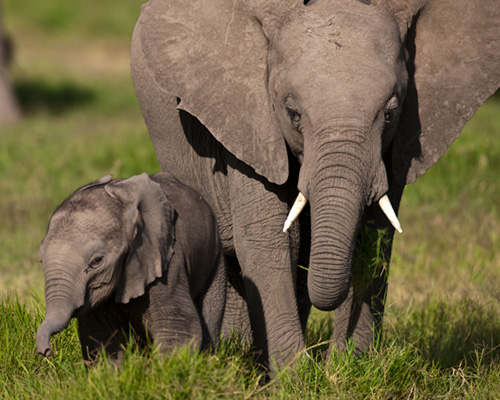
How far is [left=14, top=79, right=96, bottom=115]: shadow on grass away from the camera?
57.7ft

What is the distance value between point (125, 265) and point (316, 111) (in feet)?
3.27

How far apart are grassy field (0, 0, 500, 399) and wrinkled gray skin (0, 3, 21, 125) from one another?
0.54 meters

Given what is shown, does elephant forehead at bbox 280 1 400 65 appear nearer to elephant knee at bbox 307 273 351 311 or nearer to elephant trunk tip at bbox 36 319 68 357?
elephant knee at bbox 307 273 351 311

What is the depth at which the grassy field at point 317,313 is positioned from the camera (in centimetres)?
385

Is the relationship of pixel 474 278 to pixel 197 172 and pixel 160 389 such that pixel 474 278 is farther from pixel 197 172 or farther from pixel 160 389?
pixel 160 389

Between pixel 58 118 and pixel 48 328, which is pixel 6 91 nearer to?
pixel 58 118

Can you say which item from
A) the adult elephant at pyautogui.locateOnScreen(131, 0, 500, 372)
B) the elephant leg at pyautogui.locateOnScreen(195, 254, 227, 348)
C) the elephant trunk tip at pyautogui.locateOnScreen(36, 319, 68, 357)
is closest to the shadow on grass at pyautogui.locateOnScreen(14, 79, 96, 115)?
the adult elephant at pyautogui.locateOnScreen(131, 0, 500, 372)

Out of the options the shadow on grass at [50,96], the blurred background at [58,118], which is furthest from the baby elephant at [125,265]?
the shadow on grass at [50,96]

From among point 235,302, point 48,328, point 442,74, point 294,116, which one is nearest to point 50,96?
point 235,302

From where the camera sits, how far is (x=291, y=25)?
4.20 meters

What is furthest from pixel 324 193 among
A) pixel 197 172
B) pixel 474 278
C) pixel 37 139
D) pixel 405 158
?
pixel 37 139

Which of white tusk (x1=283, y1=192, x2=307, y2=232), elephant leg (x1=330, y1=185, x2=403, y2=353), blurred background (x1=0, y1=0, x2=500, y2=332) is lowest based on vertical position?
blurred background (x1=0, y1=0, x2=500, y2=332)

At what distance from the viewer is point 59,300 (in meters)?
3.54

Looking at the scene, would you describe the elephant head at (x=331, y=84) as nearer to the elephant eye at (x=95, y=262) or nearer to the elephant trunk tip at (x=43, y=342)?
the elephant eye at (x=95, y=262)
